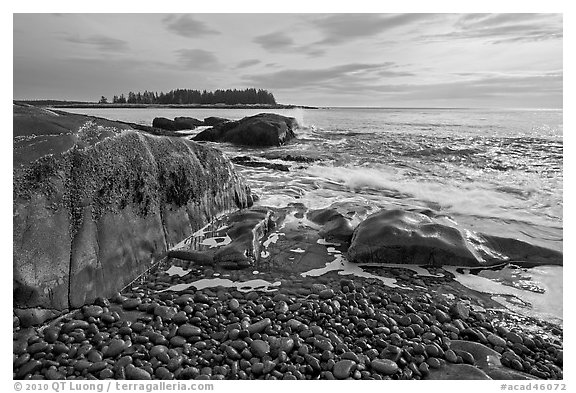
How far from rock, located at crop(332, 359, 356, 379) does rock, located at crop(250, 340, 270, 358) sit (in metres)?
0.57

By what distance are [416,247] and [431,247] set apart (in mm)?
194

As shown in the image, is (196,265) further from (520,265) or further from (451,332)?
(520,265)

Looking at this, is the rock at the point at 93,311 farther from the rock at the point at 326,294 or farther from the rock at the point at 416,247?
the rock at the point at 416,247

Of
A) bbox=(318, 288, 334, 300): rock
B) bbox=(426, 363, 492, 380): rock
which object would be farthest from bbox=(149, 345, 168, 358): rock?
bbox=(426, 363, 492, 380): rock

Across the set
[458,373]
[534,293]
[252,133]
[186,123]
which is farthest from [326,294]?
[186,123]

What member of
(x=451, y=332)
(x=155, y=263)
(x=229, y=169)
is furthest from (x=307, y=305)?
(x=229, y=169)

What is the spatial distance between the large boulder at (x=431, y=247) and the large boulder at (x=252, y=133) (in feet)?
47.1

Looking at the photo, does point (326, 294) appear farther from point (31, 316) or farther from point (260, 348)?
point (31, 316)

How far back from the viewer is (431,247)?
5.04 metres

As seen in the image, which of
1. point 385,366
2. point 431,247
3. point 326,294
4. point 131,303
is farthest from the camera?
point 431,247

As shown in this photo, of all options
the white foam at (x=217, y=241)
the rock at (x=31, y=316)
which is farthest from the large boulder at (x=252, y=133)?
the rock at (x=31, y=316)

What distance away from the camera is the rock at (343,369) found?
2.96 metres
